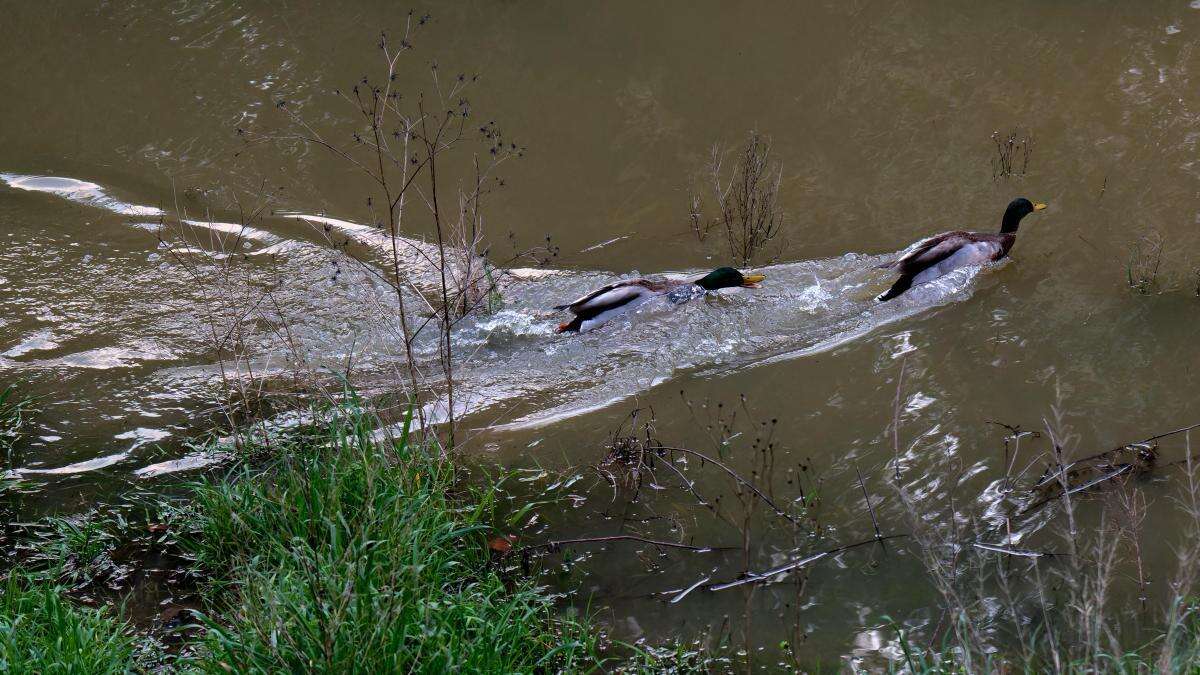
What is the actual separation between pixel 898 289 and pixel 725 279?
107cm

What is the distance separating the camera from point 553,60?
34.6ft

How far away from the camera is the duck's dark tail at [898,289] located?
677cm

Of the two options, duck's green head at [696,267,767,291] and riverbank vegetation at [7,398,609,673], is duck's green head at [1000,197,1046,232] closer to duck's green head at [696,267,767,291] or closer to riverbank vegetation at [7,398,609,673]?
duck's green head at [696,267,767,291]

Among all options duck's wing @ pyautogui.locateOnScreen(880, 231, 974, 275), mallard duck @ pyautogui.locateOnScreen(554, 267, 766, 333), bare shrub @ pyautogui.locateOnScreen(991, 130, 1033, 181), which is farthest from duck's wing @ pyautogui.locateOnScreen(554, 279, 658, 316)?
bare shrub @ pyautogui.locateOnScreen(991, 130, 1033, 181)

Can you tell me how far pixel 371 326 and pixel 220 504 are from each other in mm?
2587

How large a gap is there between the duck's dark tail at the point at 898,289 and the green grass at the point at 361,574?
10.4 feet

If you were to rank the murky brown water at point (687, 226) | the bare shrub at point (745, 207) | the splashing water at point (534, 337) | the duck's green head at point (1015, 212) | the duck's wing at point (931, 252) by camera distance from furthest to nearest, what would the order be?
the bare shrub at point (745, 207) < the duck's green head at point (1015, 212) < the duck's wing at point (931, 252) < the splashing water at point (534, 337) < the murky brown water at point (687, 226)

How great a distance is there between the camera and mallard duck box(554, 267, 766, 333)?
666 centimetres

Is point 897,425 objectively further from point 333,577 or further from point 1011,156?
point 1011,156

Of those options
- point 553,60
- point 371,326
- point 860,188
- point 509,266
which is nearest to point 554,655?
point 371,326

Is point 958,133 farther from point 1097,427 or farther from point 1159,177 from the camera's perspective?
point 1097,427

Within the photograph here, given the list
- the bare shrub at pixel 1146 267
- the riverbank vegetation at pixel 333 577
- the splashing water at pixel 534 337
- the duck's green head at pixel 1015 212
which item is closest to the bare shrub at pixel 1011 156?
the duck's green head at pixel 1015 212

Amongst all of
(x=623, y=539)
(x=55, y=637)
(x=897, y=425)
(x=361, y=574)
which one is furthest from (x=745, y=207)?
(x=55, y=637)

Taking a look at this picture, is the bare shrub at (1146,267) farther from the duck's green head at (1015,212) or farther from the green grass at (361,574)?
the green grass at (361,574)
